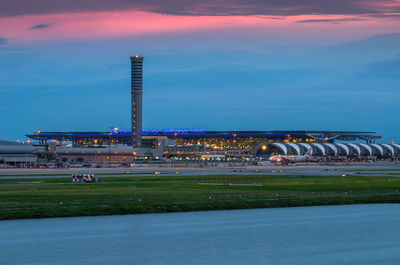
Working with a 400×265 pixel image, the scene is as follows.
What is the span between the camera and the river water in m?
28.7

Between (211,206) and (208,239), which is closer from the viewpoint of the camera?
(208,239)

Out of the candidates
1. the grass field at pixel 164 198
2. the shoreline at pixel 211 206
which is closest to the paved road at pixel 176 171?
the grass field at pixel 164 198

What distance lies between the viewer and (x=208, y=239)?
34312 mm

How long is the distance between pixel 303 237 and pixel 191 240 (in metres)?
6.82

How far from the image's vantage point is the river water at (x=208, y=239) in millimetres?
28656

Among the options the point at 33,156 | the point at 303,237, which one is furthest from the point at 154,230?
the point at 33,156

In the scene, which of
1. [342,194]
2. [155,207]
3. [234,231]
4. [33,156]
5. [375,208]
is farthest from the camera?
[33,156]

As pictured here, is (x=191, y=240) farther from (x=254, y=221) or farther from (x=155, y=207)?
(x=155, y=207)

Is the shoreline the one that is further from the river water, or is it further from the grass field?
the river water

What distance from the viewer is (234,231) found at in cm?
3728

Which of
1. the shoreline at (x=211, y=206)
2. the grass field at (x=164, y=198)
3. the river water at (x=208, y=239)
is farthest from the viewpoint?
the grass field at (x=164, y=198)

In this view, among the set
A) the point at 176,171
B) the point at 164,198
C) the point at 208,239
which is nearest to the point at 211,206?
the point at 164,198

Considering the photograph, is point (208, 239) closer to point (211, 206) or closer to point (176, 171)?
point (211, 206)

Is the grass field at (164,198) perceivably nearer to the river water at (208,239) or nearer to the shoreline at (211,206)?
the shoreline at (211,206)
